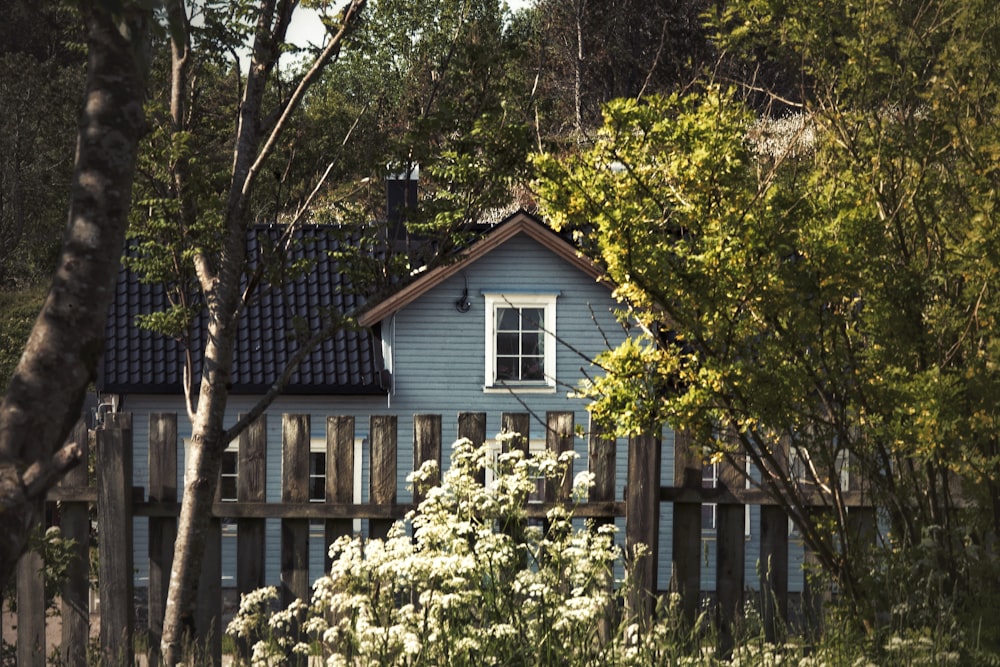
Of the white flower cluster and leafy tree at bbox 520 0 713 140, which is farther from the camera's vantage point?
leafy tree at bbox 520 0 713 140

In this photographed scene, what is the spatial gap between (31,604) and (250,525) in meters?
0.99

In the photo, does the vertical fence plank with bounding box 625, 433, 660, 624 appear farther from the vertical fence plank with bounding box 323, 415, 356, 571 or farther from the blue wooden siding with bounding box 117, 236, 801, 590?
the blue wooden siding with bounding box 117, 236, 801, 590

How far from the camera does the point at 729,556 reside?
5711 mm

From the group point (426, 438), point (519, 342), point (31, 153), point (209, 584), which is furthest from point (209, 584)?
point (31, 153)

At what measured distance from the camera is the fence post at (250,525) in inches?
218

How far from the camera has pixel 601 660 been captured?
423 cm

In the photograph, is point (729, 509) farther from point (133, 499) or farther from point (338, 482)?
point (133, 499)

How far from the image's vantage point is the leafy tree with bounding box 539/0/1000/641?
4578 millimetres

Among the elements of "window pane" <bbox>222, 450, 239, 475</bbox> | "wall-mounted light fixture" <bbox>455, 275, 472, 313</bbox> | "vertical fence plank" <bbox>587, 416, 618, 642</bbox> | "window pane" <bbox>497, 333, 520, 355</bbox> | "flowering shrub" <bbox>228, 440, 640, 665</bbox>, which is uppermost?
"wall-mounted light fixture" <bbox>455, 275, 472, 313</bbox>

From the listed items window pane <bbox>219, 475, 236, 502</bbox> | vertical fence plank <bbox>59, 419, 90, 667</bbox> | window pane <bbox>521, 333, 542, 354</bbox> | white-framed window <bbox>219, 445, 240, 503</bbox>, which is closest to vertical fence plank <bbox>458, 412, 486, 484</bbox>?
vertical fence plank <bbox>59, 419, 90, 667</bbox>

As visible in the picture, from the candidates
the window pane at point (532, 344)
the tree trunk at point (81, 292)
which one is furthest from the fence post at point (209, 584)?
the window pane at point (532, 344)

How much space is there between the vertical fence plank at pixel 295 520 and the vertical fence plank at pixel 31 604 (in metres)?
1.04

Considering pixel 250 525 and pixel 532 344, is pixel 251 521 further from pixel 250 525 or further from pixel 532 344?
pixel 532 344

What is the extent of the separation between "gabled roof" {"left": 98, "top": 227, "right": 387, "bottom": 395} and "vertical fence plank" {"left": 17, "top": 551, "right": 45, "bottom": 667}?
43.9 ft
